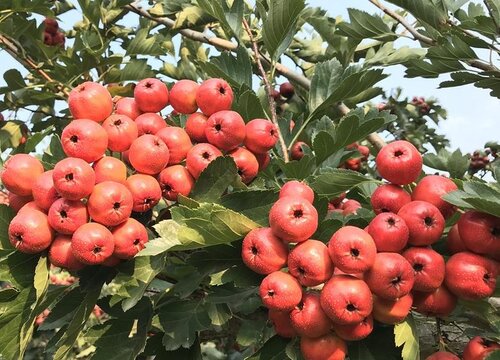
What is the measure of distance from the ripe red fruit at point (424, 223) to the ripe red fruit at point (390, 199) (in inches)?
2.6

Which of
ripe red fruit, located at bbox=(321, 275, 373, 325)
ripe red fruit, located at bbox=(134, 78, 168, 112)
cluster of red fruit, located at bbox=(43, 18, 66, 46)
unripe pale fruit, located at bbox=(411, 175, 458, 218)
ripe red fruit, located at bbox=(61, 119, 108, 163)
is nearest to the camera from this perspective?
ripe red fruit, located at bbox=(321, 275, 373, 325)

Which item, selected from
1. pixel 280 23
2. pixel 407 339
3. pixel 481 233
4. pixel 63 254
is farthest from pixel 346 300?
pixel 280 23

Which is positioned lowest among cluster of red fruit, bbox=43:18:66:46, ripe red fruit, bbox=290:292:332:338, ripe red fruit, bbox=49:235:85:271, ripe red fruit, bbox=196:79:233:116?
cluster of red fruit, bbox=43:18:66:46

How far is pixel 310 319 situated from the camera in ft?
3.92

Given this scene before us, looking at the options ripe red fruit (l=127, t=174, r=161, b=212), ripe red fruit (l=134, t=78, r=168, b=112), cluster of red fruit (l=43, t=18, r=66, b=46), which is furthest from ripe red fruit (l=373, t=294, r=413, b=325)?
cluster of red fruit (l=43, t=18, r=66, b=46)

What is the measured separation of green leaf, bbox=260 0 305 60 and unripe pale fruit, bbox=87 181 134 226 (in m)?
0.81

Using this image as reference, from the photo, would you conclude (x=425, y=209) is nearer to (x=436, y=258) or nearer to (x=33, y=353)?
(x=436, y=258)

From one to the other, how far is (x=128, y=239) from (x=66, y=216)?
15 centimetres

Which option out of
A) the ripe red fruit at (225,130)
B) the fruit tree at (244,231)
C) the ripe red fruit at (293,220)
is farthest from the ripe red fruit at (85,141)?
the ripe red fruit at (293,220)

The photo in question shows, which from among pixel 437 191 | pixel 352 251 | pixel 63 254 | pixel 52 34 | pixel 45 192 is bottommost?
pixel 52 34

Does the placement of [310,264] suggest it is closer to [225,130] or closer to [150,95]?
[225,130]

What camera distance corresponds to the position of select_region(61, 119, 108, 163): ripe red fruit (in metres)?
1.39

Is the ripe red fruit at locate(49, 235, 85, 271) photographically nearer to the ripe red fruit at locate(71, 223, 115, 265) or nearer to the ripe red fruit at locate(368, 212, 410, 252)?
the ripe red fruit at locate(71, 223, 115, 265)

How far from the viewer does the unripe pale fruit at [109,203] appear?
51.9 inches
